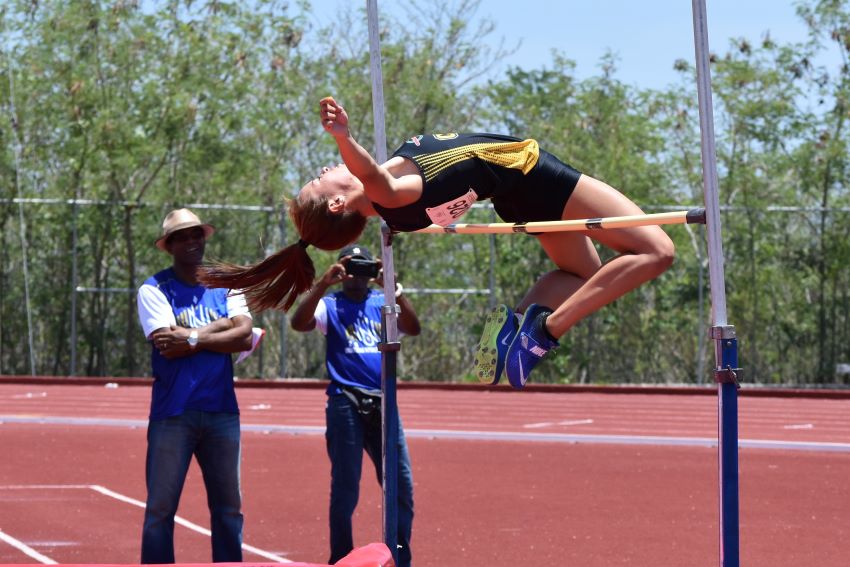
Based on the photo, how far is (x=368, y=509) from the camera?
29.4ft

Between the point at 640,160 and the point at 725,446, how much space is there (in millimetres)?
15624

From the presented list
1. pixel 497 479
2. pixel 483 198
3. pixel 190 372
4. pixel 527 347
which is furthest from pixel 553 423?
pixel 483 198

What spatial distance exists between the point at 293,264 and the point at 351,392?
73.6 inches

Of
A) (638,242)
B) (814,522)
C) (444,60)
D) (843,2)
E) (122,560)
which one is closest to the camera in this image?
(638,242)

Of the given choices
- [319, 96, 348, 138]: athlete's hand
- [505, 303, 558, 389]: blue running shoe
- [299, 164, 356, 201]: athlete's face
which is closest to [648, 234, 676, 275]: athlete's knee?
[505, 303, 558, 389]: blue running shoe

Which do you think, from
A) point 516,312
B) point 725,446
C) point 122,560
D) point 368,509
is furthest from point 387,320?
point 368,509

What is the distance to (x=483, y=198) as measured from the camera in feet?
14.9

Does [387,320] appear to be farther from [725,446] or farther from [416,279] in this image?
[416,279]

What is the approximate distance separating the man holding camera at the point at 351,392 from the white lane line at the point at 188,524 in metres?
0.51

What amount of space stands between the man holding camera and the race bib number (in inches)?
79.5

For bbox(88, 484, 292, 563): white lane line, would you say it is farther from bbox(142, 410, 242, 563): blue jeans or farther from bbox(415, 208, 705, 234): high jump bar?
bbox(415, 208, 705, 234): high jump bar

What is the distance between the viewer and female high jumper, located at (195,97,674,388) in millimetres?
4285

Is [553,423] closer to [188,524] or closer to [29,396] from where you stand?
[29,396]

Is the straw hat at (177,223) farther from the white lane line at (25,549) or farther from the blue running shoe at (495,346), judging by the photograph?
the white lane line at (25,549)
